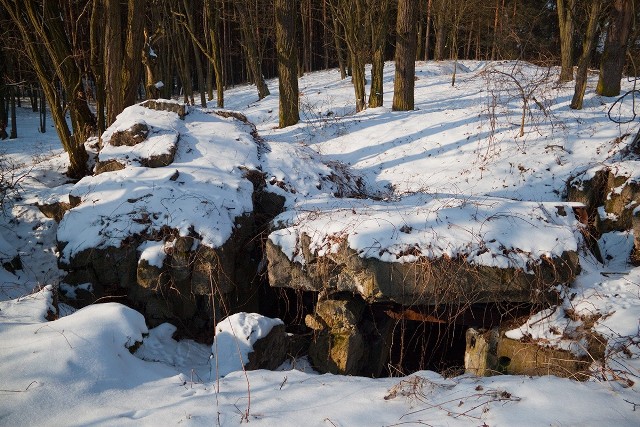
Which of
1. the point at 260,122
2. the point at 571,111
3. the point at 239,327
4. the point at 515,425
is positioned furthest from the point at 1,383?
the point at 260,122

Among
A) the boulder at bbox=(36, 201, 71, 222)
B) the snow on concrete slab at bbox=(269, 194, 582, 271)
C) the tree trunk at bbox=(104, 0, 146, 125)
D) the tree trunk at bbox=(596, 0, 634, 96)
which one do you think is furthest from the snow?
the tree trunk at bbox=(596, 0, 634, 96)

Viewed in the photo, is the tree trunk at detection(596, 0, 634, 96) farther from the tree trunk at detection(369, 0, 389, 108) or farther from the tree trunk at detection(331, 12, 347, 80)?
the tree trunk at detection(331, 12, 347, 80)

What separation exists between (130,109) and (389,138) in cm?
556

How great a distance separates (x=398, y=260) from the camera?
488 cm

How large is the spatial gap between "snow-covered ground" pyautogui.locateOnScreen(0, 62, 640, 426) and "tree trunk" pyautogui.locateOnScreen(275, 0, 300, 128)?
1.86 ft

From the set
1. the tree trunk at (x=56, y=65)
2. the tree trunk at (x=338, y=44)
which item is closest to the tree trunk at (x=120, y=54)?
the tree trunk at (x=56, y=65)

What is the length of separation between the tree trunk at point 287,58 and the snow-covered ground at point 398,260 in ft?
1.86

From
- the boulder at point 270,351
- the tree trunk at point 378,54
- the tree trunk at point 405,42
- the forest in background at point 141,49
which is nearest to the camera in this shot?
the boulder at point 270,351

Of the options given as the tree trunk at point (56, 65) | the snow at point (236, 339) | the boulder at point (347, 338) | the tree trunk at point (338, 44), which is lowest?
the boulder at point (347, 338)

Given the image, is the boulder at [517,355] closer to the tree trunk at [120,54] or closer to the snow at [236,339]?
the snow at [236,339]

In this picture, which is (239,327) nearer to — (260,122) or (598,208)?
(598,208)

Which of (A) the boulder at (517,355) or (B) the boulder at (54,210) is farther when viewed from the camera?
(B) the boulder at (54,210)

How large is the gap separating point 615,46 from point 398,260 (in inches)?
355

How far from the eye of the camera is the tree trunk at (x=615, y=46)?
916 centimetres
